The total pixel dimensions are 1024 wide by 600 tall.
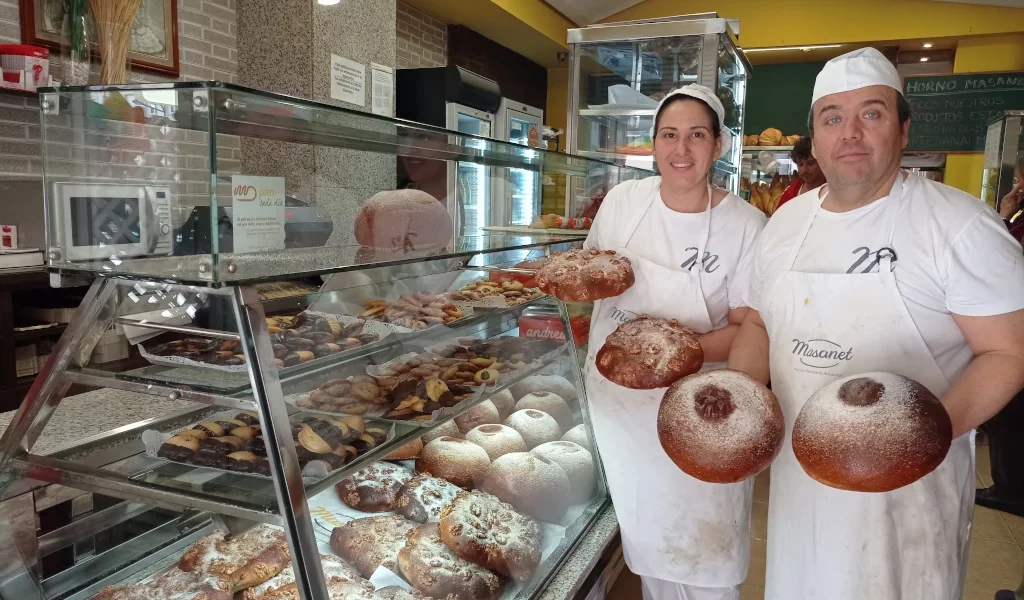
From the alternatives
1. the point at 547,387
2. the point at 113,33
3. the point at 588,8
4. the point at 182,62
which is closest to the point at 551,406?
the point at 547,387

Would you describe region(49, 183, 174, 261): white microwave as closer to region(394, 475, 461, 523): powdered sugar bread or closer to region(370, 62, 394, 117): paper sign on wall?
Result: region(394, 475, 461, 523): powdered sugar bread

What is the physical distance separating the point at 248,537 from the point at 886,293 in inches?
60.3

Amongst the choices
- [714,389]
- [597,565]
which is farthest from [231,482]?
[597,565]

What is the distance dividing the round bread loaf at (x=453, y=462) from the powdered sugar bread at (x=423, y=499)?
59 mm

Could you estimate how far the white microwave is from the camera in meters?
1.22

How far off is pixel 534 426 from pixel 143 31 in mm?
3424

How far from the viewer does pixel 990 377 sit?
4.65 ft

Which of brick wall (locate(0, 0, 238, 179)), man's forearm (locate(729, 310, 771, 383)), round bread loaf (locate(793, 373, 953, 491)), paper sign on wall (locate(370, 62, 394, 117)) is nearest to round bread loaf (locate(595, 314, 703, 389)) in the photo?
man's forearm (locate(729, 310, 771, 383))

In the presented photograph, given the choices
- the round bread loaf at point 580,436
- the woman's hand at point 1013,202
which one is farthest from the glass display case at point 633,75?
the round bread loaf at point 580,436

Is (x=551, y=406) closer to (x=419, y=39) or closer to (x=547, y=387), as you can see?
(x=547, y=387)

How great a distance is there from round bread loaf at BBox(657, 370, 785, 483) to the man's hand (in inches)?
13.5

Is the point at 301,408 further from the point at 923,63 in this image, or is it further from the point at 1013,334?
the point at 923,63

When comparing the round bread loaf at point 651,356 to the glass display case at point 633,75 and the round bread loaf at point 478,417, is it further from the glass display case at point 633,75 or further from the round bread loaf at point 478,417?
the glass display case at point 633,75

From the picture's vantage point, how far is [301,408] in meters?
1.46
